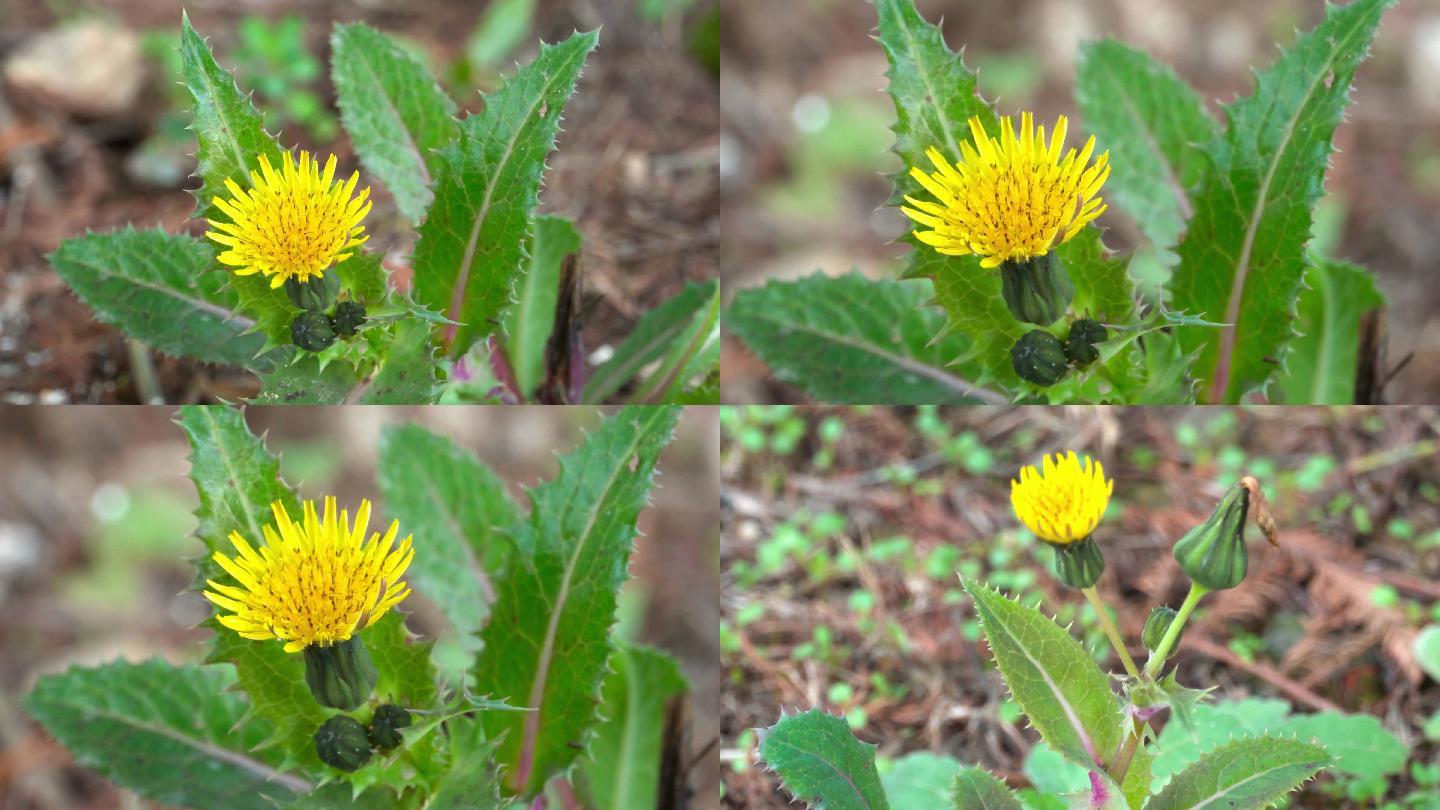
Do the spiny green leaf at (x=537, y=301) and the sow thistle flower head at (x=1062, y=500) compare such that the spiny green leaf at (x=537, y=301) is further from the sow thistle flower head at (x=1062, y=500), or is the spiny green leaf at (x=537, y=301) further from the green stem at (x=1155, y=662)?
the green stem at (x=1155, y=662)

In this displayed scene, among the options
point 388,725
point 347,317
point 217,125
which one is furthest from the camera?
point 347,317

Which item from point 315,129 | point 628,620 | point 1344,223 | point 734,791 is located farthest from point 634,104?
point 1344,223

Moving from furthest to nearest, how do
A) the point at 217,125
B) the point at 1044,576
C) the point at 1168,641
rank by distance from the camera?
the point at 1044,576, the point at 217,125, the point at 1168,641

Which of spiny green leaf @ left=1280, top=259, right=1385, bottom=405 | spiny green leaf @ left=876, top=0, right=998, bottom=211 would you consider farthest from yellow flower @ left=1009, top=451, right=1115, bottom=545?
spiny green leaf @ left=1280, top=259, right=1385, bottom=405

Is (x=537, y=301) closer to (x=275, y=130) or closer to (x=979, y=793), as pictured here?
(x=275, y=130)

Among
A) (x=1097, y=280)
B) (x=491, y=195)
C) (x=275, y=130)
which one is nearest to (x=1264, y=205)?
(x=1097, y=280)

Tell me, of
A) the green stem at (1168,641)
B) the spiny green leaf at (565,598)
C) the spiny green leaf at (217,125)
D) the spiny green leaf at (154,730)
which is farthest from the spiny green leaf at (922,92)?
the spiny green leaf at (154,730)
